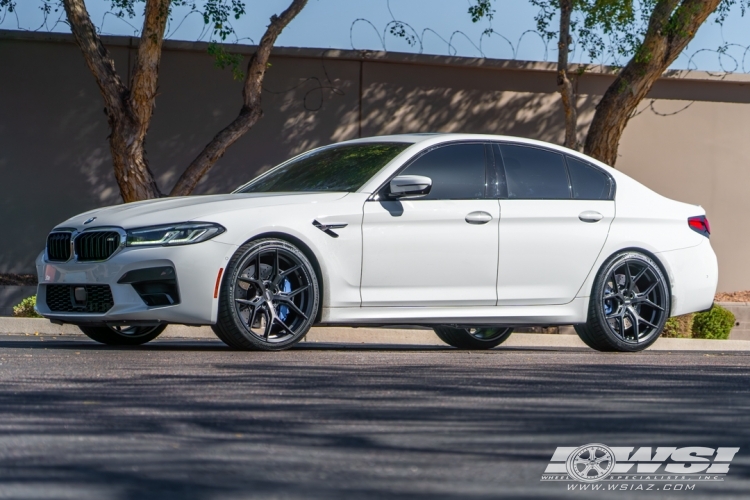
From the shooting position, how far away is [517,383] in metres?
6.04

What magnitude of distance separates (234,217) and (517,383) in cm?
259

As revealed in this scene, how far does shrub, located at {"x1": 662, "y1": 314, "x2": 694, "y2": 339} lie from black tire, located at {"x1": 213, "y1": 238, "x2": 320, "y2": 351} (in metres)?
8.07

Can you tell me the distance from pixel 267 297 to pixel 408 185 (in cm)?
123

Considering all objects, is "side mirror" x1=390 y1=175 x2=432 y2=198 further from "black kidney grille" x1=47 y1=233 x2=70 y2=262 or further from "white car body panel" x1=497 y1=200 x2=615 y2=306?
"black kidney grille" x1=47 y1=233 x2=70 y2=262

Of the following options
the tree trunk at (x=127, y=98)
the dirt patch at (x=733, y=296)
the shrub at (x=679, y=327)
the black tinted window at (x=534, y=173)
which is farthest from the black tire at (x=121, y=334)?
the dirt patch at (x=733, y=296)

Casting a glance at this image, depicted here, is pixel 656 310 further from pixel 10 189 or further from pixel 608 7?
pixel 10 189

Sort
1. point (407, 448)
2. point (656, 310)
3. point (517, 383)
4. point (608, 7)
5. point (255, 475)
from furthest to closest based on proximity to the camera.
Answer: point (608, 7)
point (656, 310)
point (517, 383)
point (407, 448)
point (255, 475)

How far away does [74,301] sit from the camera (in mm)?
8156

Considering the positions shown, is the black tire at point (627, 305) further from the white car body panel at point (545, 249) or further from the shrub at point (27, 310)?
the shrub at point (27, 310)

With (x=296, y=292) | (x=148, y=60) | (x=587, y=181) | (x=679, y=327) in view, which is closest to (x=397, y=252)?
(x=296, y=292)

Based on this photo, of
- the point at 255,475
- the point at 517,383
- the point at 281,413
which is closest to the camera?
the point at 255,475

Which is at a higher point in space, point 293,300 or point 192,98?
point 192,98

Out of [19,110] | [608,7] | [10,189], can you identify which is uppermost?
[608,7]

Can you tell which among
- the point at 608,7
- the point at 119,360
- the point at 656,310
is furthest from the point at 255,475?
the point at 608,7
